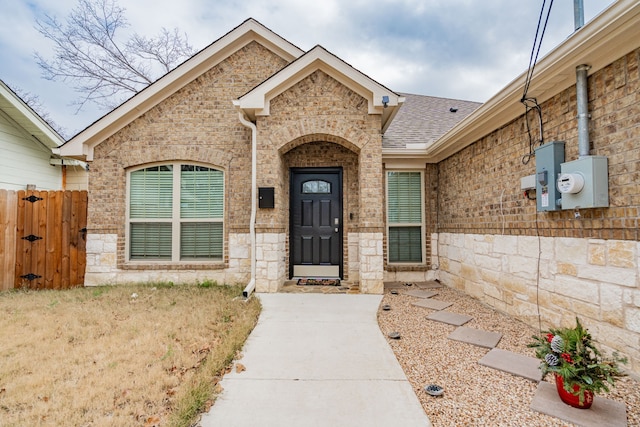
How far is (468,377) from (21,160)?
34.7 ft

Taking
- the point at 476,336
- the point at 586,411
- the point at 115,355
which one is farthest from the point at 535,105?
the point at 115,355

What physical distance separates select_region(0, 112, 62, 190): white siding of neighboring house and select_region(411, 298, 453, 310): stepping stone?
9528 mm

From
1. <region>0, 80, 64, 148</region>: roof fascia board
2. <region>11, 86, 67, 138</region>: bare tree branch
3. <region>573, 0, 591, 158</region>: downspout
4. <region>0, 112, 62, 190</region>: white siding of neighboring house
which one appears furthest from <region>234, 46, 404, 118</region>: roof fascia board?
<region>11, 86, 67, 138</region>: bare tree branch

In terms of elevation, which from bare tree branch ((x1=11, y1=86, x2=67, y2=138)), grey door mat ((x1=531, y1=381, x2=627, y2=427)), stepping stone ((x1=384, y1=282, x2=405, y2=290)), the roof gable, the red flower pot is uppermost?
bare tree branch ((x1=11, y1=86, x2=67, y2=138))

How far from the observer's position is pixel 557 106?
140 inches

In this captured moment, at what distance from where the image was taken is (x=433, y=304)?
5.04m

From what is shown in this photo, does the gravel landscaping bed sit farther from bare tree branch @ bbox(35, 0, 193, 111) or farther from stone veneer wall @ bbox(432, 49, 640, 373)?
bare tree branch @ bbox(35, 0, 193, 111)

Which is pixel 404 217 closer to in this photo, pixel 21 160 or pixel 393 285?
pixel 393 285

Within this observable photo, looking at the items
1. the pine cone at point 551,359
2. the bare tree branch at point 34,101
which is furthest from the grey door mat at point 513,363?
the bare tree branch at point 34,101

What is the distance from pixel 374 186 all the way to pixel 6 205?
699 cm

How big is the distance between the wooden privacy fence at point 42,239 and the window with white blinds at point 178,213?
103cm

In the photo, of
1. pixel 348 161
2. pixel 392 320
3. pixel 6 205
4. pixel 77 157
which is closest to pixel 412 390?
pixel 392 320

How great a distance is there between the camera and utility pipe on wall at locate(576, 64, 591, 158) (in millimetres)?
3070

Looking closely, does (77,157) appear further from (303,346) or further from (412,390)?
(412,390)
